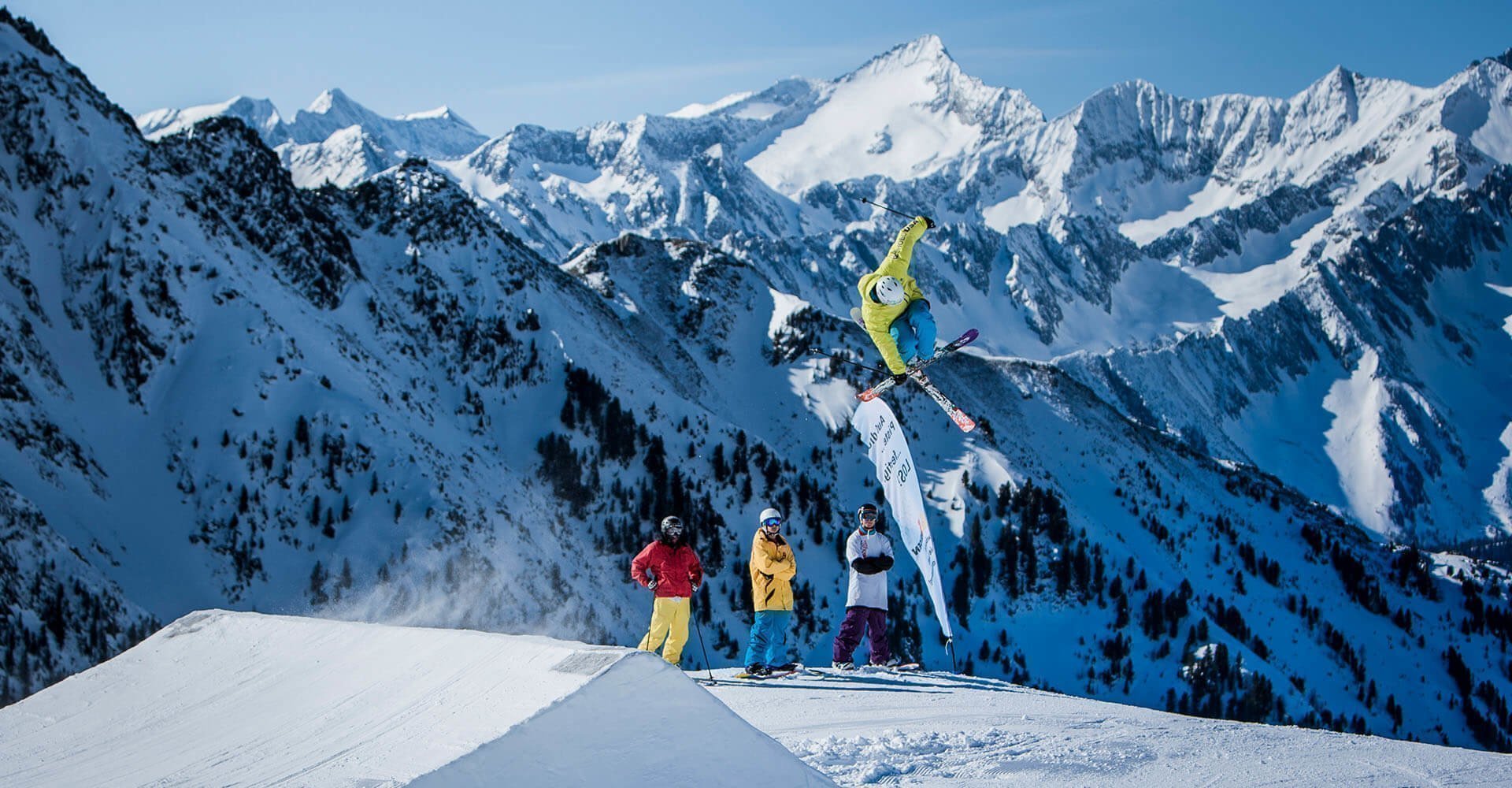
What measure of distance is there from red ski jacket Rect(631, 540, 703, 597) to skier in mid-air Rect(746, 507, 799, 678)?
60.0 inches

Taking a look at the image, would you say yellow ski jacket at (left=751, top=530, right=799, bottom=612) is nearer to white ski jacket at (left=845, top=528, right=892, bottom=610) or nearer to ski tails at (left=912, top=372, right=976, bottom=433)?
white ski jacket at (left=845, top=528, right=892, bottom=610)

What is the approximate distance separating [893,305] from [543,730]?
11.4m

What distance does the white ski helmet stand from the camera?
55.6 feet

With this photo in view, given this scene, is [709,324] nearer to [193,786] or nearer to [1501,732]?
[1501,732]

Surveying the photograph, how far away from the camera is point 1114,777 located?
381 inches

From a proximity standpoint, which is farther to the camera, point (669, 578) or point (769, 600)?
point (769, 600)

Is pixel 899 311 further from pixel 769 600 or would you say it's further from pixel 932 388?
pixel 769 600

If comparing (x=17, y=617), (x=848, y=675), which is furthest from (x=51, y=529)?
(x=848, y=675)

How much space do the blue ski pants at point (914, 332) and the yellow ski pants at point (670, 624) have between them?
583cm

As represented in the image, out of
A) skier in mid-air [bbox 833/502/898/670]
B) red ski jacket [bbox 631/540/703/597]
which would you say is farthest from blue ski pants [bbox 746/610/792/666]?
red ski jacket [bbox 631/540/703/597]

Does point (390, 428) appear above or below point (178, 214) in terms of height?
below

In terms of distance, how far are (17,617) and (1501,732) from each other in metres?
132

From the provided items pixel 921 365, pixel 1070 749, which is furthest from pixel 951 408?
pixel 1070 749

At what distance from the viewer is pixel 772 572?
1620 centimetres
